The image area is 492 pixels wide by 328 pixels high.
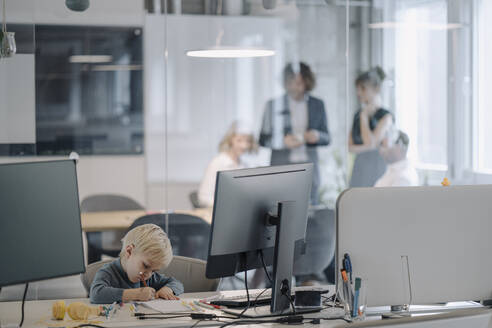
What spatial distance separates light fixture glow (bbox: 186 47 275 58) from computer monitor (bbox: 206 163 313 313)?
2.11 meters

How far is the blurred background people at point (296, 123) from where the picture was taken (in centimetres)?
471

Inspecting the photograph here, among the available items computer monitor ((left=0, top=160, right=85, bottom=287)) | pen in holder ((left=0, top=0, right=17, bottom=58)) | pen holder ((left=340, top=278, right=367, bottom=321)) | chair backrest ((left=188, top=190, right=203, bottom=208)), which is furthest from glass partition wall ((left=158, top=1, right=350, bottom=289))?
computer monitor ((left=0, top=160, right=85, bottom=287))

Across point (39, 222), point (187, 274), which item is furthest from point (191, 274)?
point (39, 222)

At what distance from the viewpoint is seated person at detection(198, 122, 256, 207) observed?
4.56 m

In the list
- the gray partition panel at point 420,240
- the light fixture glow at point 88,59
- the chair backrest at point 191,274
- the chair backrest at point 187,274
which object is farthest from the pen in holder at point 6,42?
the gray partition panel at point 420,240

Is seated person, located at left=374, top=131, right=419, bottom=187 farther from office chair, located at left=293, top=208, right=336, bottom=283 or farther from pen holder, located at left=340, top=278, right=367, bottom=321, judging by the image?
pen holder, located at left=340, top=278, right=367, bottom=321

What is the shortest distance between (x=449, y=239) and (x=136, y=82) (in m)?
2.56

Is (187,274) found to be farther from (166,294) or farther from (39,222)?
(39,222)

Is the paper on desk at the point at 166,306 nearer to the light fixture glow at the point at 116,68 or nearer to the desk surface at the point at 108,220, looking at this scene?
the desk surface at the point at 108,220

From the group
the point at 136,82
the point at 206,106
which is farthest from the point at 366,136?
the point at 136,82

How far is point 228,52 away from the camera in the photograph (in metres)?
4.54

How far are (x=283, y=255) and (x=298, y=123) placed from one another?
2.44m

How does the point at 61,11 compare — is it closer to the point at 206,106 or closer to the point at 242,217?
the point at 206,106

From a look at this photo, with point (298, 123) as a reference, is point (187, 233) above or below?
below
